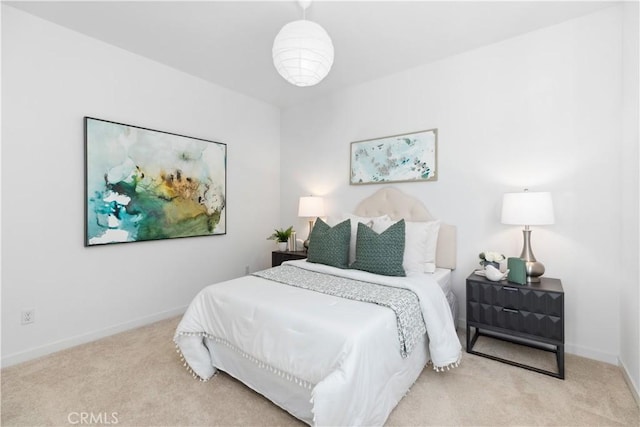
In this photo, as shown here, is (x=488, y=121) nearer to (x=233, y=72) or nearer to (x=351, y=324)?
(x=351, y=324)

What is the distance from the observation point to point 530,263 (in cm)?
235

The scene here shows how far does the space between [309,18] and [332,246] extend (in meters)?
1.86

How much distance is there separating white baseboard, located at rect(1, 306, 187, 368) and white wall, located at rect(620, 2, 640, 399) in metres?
3.83

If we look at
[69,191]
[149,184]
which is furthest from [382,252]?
[69,191]

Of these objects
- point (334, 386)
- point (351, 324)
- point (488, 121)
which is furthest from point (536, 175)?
point (334, 386)

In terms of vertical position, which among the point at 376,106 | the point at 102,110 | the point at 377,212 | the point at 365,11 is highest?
the point at 365,11

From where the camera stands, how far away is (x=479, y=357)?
2375mm

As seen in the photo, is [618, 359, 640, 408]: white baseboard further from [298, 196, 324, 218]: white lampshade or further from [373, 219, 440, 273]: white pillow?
[298, 196, 324, 218]: white lampshade

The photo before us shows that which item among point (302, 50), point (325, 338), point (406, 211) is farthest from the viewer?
point (406, 211)

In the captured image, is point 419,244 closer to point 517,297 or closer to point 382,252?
point 382,252

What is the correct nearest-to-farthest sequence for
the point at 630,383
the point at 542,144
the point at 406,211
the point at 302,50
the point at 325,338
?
1. the point at 325,338
2. the point at 302,50
3. the point at 630,383
4. the point at 542,144
5. the point at 406,211

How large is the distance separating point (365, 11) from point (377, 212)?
1.90 m

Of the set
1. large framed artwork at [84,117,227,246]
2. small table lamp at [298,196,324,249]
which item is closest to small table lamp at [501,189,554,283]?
small table lamp at [298,196,324,249]

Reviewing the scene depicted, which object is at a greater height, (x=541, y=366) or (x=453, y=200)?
(x=453, y=200)
